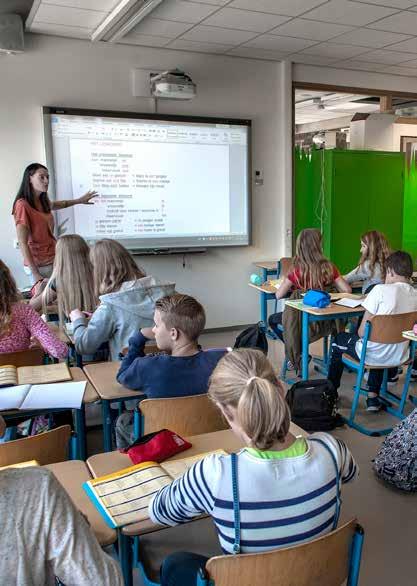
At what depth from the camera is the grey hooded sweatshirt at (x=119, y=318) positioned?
2809 millimetres

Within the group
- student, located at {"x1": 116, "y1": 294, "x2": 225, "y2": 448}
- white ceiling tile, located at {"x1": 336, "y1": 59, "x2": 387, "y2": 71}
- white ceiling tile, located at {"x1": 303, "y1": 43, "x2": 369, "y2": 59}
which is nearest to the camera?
student, located at {"x1": 116, "y1": 294, "x2": 225, "y2": 448}

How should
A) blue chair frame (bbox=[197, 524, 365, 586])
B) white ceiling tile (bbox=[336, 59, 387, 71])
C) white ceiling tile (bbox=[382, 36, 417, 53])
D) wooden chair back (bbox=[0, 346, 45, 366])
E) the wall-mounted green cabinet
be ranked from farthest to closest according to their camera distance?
the wall-mounted green cabinet
white ceiling tile (bbox=[336, 59, 387, 71])
white ceiling tile (bbox=[382, 36, 417, 53])
wooden chair back (bbox=[0, 346, 45, 366])
blue chair frame (bbox=[197, 524, 365, 586])

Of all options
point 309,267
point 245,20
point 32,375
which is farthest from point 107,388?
point 245,20

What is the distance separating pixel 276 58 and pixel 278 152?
100 cm

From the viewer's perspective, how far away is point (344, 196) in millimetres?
6586

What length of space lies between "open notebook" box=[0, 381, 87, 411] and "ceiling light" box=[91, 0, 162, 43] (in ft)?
9.84

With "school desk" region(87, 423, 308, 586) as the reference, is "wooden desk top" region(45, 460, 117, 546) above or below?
above

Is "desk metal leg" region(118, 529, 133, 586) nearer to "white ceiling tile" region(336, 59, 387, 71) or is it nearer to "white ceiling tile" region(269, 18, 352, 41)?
"white ceiling tile" region(269, 18, 352, 41)

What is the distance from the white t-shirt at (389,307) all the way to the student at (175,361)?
1625 mm

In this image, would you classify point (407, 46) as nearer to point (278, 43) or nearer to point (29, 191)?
point (278, 43)

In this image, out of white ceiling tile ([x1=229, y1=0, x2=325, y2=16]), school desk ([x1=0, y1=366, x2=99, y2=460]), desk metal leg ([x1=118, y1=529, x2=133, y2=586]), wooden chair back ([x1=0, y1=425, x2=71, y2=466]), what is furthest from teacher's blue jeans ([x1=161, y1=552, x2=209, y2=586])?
white ceiling tile ([x1=229, y1=0, x2=325, y2=16])

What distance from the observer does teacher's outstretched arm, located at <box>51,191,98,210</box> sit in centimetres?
488

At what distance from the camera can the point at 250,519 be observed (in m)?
1.14

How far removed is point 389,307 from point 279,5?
2.56m
